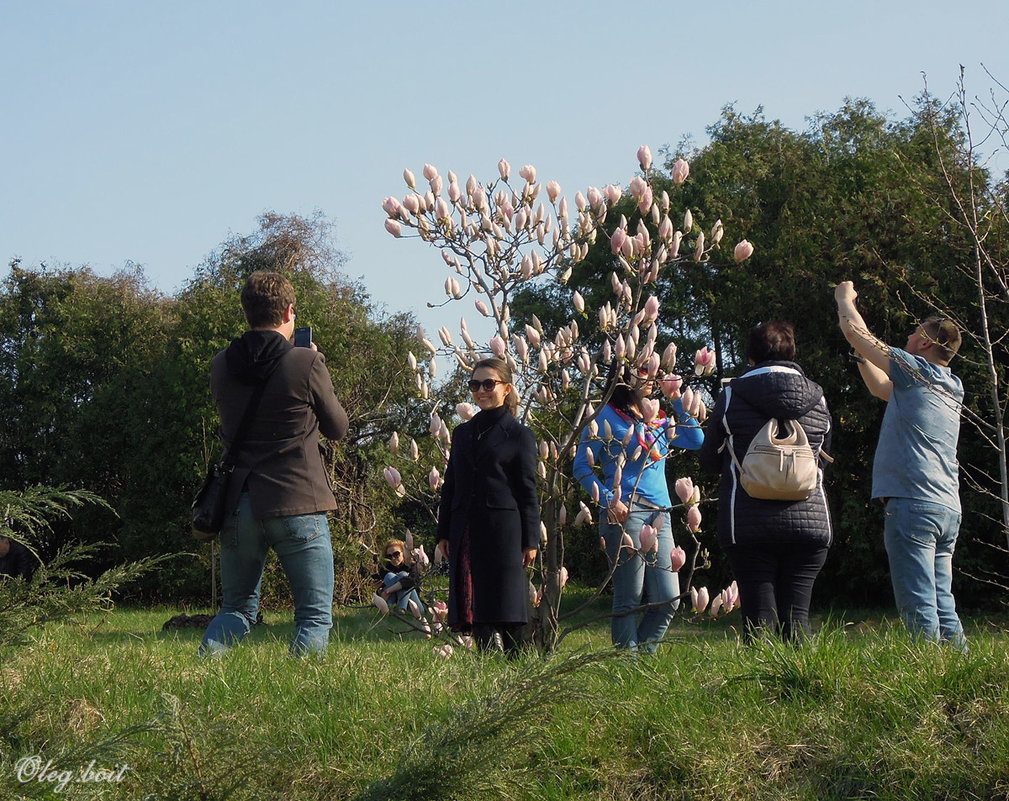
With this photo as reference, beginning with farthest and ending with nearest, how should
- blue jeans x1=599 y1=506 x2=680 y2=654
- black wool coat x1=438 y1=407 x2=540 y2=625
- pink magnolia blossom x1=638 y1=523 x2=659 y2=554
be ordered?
1. blue jeans x1=599 y1=506 x2=680 y2=654
2. pink magnolia blossom x1=638 y1=523 x2=659 y2=554
3. black wool coat x1=438 y1=407 x2=540 y2=625

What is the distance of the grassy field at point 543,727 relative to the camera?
10.8ft

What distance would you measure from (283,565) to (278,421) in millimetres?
639

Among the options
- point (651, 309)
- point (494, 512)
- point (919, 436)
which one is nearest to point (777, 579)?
point (919, 436)

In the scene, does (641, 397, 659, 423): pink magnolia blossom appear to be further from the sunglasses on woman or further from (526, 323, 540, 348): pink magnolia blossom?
the sunglasses on woman

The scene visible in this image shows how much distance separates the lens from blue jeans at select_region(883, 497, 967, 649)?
549cm

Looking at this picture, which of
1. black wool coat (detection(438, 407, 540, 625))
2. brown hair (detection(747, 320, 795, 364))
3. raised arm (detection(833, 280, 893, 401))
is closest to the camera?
black wool coat (detection(438, 407, 540, 625))

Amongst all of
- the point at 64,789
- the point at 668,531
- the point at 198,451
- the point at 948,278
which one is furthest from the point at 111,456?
the point at 64,789

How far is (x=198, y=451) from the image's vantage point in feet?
67.3

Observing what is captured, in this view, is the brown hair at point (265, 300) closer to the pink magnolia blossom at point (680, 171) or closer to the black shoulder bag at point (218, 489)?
the black shoulder bag at point (218, 489)

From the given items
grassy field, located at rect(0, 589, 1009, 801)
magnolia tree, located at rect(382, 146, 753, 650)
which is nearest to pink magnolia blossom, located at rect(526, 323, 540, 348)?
magnolia tree, located at rect(382, 146, 753, 650)

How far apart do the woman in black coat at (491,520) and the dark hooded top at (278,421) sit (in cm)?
68

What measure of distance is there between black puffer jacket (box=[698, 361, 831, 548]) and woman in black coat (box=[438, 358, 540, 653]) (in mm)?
898

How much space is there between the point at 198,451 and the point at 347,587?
3699 millimetres

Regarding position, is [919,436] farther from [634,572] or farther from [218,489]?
[218,489]
